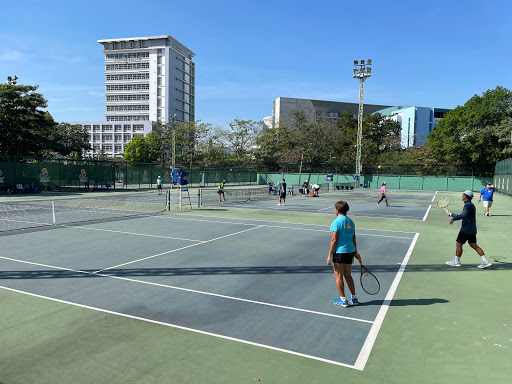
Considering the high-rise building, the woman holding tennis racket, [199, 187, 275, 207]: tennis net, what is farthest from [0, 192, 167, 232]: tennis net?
the high-rise building

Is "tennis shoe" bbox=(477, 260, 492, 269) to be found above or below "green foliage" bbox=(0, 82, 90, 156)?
below

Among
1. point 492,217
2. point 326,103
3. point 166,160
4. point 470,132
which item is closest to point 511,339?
point 492,217

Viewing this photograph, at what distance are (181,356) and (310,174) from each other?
62.8 metres

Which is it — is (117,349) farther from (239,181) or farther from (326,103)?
(326,103)

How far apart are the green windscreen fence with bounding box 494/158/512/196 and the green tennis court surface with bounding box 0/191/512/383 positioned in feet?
115

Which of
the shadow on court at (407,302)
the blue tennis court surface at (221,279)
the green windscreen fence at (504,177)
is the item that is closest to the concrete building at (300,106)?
the green windscreen fence at (504,177)

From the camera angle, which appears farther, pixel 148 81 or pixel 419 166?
pixel 148 81

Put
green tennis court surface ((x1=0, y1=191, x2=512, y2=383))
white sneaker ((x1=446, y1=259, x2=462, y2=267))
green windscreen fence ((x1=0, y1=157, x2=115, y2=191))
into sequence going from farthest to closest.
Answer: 1. green windscreen fence ((x1=0, y1=157, x2=115, y2=191))
2. white sneaker ((x1=446, y1=259, x2=462, y2=267))
3. green tennis court surface ((x1=0, y1=191, x2=512, y2=383))

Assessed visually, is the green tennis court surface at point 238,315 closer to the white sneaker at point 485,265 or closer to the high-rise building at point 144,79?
the white sneaker at point 485,265

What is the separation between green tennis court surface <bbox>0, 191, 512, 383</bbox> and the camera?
459 centimetres

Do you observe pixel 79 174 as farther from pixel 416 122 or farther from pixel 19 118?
pixel 416 122

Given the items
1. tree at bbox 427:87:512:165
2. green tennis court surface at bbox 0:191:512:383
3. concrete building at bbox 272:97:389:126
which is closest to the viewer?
green tennis court surface at bbox 0:191:512:383

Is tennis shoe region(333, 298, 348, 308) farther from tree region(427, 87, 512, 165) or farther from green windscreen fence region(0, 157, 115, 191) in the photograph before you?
tree region(427, 87, 512, 165)

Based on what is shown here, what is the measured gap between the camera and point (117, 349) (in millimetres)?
5008
